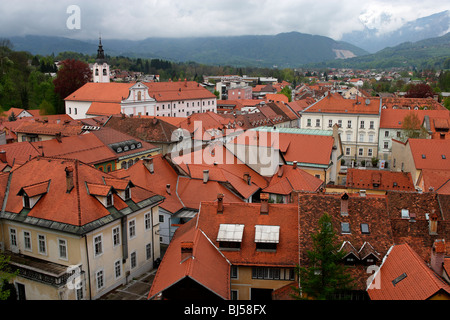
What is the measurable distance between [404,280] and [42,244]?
19.0 m

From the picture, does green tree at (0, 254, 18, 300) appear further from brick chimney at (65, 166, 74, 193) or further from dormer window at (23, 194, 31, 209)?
brick chimney at (65, 166, 74, 193)

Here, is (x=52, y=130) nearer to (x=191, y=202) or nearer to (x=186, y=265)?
(x=191, y=202)

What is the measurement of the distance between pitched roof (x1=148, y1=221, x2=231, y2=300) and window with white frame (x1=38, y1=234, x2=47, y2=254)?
703 centimetres

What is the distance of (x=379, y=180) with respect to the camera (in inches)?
1624

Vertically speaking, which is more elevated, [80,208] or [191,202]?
[80,208]

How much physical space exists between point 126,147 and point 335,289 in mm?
33461

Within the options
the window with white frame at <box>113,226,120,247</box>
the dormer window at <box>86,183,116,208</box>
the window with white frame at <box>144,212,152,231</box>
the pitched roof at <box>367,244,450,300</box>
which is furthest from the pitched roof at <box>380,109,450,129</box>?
A: the dormer window at <box>86,183,116,208</box>

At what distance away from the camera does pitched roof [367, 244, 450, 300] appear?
50.6 ft

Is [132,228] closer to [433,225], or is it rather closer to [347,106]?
[433,225]

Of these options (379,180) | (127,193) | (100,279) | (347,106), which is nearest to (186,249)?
(100,279)

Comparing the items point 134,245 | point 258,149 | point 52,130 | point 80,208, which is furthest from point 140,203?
point 52,130

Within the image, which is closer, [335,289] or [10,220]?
[335,289]

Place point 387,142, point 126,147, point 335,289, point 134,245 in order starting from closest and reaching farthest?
point 335,289 → point 134,245 → point 126,147 → point 387,142

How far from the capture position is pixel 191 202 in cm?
3416
